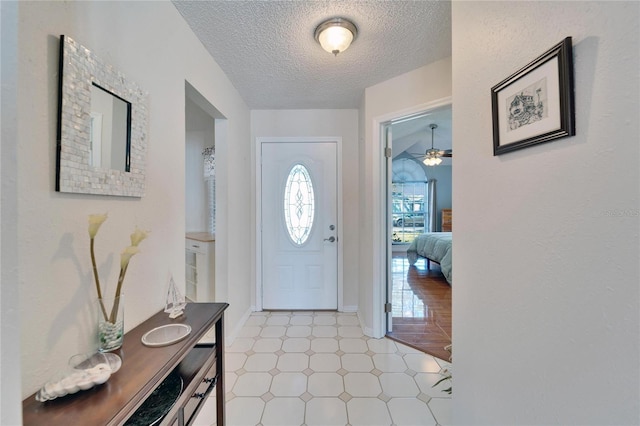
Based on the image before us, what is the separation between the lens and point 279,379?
72.0 inches

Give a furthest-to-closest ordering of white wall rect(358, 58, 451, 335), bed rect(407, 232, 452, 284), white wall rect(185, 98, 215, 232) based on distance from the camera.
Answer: bed rect(407, 232, 452, 284) < white wall rect(185, 98, 215, 232) < white wall rect(358, 58, 451, 335)

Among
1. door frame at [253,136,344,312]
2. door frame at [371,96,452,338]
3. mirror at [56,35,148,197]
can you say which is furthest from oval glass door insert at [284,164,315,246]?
mirror at [56,35,148,197]

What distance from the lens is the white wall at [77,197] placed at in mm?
688

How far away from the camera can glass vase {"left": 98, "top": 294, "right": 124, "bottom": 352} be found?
873mm

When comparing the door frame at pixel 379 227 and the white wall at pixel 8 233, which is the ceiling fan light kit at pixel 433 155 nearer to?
the door frame at pixel 379 227

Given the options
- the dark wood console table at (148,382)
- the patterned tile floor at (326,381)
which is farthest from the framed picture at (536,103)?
the patterned tile floor at (326,381)

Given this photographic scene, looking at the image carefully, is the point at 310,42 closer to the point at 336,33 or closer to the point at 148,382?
the point at 336,33

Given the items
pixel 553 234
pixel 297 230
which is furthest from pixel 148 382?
pixel 297 230

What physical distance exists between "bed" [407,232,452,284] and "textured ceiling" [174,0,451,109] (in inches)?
109

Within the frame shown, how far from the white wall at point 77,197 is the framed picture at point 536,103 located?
1.17 meters

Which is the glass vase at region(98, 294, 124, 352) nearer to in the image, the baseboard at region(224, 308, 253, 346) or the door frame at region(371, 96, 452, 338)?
the baseboard at region(224, 308, 253, 346)

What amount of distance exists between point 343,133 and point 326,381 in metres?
2.43

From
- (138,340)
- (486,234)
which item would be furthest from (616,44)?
(138,340)

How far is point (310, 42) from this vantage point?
1.74 meters
